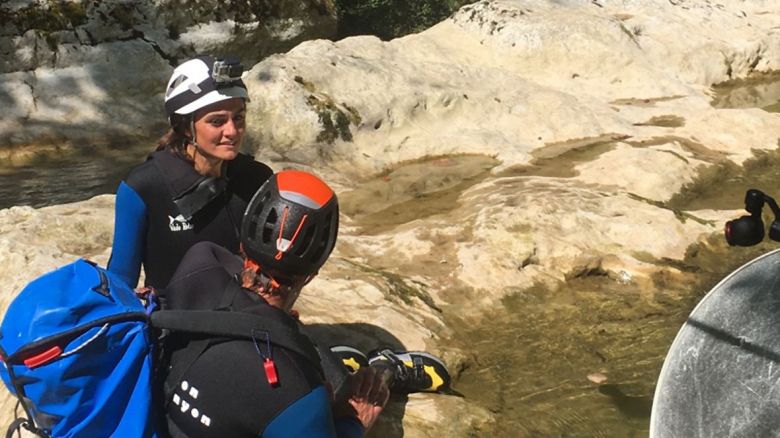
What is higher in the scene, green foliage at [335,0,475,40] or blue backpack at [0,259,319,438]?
blue backpack at [0,259,319,438]

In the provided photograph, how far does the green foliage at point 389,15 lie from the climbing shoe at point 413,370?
12.8 m

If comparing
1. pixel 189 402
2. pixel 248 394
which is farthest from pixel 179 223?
pixel 248 394

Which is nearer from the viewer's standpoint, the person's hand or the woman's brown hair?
the person's hand

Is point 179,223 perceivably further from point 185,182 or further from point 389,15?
point 389,15

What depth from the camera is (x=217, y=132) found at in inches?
135

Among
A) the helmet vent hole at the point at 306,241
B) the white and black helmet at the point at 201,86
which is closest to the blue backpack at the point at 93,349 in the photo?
the helmet vent hole at the point at 306,241

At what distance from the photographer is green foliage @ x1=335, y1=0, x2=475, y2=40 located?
16719 mm

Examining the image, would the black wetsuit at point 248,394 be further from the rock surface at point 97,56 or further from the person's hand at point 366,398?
the rock surface at point 97,56

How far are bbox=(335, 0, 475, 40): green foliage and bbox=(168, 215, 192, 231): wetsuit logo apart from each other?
525 inches

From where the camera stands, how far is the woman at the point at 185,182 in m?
3.40

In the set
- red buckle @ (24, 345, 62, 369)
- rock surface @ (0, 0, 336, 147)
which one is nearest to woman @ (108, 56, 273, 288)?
red buckle @ (24, 345, 62, 369)

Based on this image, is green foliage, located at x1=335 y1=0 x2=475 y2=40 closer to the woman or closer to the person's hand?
the woman

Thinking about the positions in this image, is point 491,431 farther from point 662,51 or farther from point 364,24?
point 364,24

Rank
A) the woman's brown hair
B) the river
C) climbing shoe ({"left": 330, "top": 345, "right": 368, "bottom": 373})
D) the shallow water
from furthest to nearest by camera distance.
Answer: the shallow water
the river
climbing shoe ({"left": 330, "top": 345, "right": 368, "bottom": 373})
the woman's brown hair
